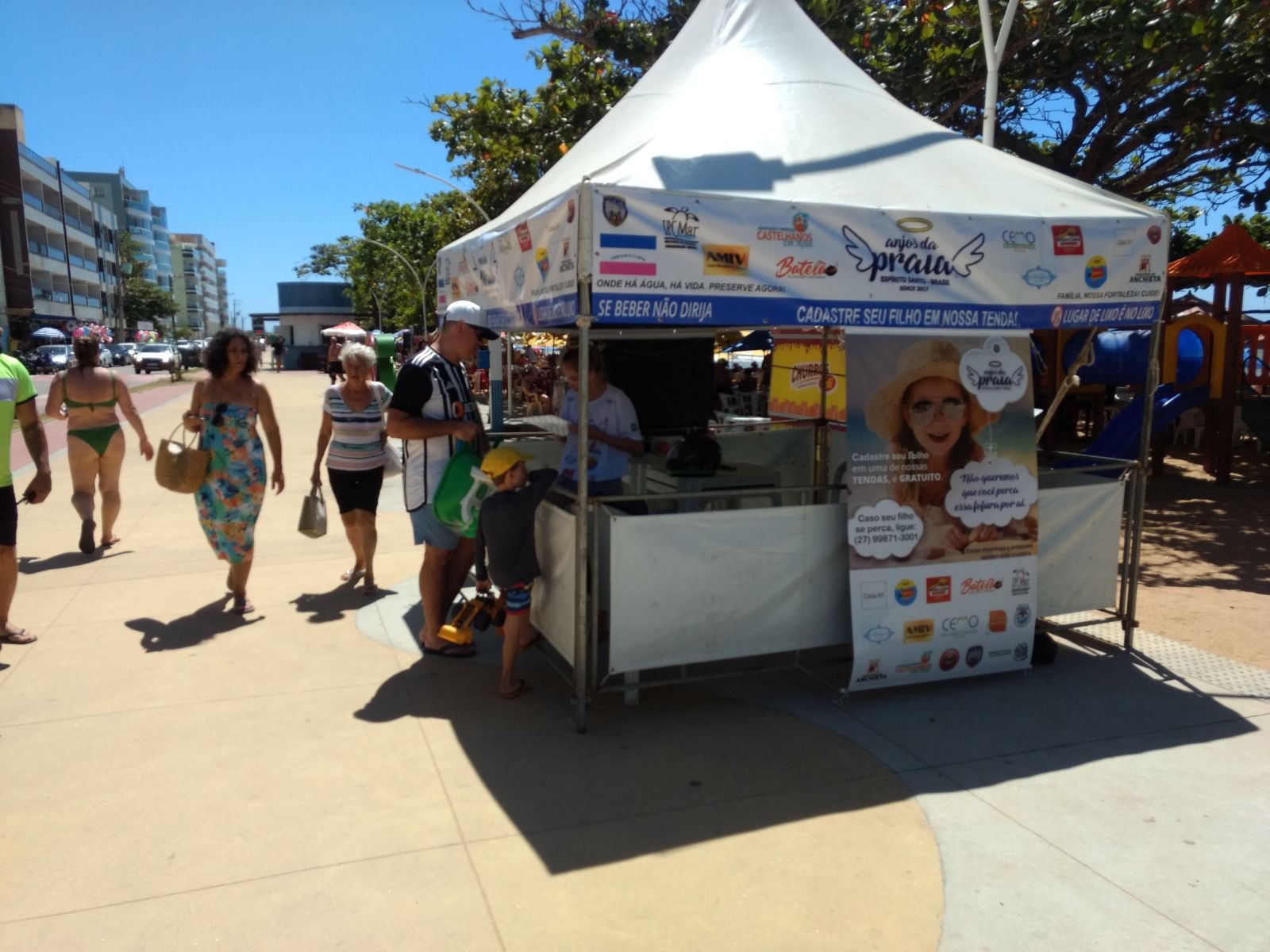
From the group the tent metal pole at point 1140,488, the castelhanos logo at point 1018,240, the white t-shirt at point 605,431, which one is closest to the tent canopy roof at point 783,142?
the castelhanos logo at point 1018,240

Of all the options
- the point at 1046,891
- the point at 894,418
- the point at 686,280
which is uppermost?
the point at 686,280

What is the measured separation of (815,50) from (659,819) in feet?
14.6

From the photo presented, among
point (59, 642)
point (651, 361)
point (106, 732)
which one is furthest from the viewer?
point (651, 361)

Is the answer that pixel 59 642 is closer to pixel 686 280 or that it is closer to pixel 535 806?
pixel 535 806

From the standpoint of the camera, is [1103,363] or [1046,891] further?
[1103,363]

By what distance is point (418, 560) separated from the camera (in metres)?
7.49

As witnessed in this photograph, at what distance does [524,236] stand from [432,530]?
1620mm

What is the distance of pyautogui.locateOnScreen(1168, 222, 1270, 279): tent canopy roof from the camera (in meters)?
11.5

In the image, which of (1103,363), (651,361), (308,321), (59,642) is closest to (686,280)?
(651,361)

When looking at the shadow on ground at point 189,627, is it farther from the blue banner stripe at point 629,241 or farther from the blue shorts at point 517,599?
the blue banner stripe at point 629,241

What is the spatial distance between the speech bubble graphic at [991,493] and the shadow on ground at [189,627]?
4248mm

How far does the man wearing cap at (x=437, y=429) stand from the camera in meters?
4.66

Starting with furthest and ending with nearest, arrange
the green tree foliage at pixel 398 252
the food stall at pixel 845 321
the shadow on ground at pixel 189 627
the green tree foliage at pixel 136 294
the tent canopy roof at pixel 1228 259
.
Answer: the green tree foliage at pixel 136 294, the green tree foliage at pixel 398 252, the tent canopy roof at pixel 1228 259, the shadow on ground at pixel 189 627, the food stall at pixel 845 321

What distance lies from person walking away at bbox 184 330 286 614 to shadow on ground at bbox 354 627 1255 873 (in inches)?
68.1
